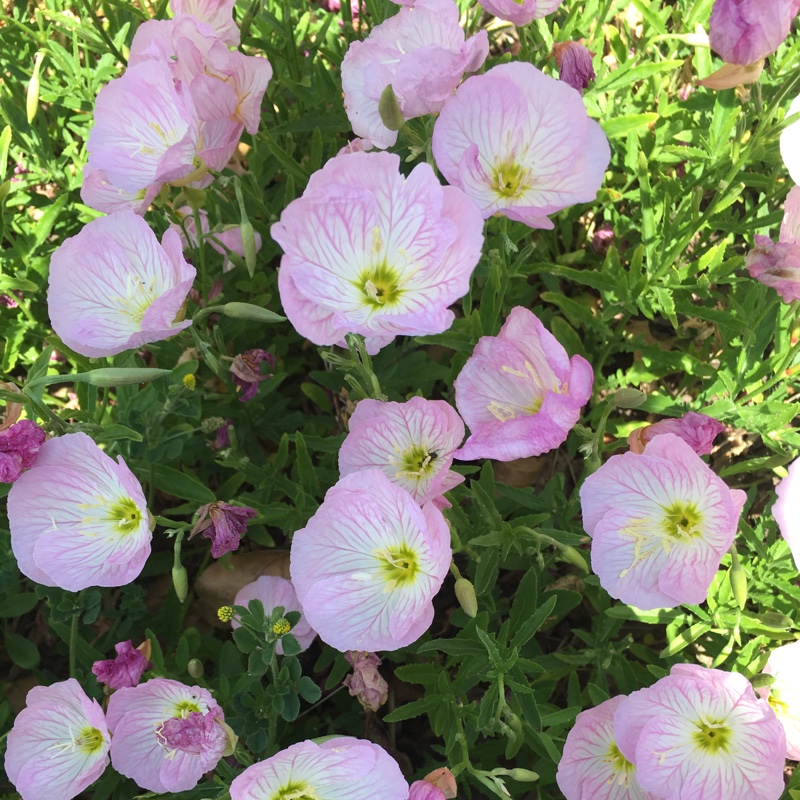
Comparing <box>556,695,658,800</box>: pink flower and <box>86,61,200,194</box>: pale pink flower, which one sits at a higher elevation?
<box>86,61,200,194</box>: pale pink flower

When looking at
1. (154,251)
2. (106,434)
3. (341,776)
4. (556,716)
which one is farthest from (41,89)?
(556,716)

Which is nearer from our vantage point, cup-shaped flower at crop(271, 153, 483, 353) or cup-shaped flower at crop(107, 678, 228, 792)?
cup-shaped flower at crop(271, 153, 483, 353)

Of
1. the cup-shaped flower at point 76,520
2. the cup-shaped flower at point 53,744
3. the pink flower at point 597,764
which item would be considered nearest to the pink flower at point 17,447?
the cup-shaped flower at point 76,520

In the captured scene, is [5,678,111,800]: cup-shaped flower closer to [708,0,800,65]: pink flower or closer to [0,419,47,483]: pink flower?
[0,419,47,483]: pink flower

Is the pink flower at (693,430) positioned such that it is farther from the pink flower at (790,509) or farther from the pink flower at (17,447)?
the pink flower at (17,447)

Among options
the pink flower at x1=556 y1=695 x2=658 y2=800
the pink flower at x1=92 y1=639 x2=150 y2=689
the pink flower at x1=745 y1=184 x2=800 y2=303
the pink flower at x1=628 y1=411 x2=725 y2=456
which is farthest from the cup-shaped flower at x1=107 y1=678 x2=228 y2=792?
the pink flower at x1=745 y1=184 x2=800 y2=303

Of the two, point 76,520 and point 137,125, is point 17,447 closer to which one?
point 76,520
